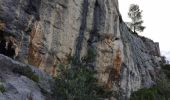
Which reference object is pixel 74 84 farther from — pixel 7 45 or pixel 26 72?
pixel 7 45

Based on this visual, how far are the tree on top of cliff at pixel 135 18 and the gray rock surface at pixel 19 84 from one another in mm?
62006

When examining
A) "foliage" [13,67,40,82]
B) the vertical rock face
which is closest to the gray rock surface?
"foliage" [13,67,40,82]

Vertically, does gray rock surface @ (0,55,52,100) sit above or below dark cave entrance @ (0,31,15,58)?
below

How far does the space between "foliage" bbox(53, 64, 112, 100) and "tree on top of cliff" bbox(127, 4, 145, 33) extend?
60.0 meters

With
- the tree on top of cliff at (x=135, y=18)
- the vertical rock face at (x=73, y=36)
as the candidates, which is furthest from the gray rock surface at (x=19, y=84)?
the tree on top of cliff at (x=135, y=18)

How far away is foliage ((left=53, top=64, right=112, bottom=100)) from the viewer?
28484 mm

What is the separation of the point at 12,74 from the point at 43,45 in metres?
7.88

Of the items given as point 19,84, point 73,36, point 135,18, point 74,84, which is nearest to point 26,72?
point 19,84

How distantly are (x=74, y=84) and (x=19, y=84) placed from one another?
15.2ft

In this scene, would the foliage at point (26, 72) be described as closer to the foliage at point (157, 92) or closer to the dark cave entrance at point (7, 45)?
the dark cave entrance at point (7, 45)

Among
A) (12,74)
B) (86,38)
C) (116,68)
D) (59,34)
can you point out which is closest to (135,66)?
(116,68)

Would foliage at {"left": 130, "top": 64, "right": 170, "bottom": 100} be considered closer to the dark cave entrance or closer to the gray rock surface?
→ the dark cave entrance

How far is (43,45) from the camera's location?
34781mm

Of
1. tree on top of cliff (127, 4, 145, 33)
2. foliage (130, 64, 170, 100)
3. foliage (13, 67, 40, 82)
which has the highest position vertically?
tree on top of cliff (127, 4, 145, 33)
